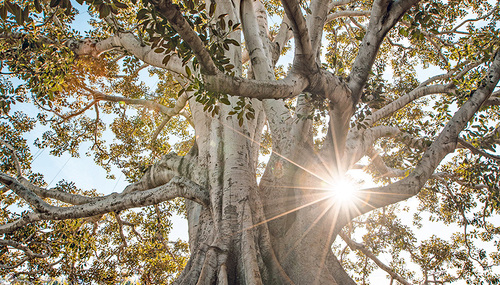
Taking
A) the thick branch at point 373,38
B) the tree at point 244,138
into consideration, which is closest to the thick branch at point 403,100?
the tree at point 244,138

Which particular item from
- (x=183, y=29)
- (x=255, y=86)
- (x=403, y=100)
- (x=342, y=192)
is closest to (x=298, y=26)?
(x=255, y=86)

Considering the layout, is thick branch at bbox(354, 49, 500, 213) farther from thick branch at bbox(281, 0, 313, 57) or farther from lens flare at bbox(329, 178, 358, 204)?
thick branch at bbox(281, 0, 313, 57)

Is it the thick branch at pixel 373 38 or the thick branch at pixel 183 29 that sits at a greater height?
the thick branch at pixel 373 38

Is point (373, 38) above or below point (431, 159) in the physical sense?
above

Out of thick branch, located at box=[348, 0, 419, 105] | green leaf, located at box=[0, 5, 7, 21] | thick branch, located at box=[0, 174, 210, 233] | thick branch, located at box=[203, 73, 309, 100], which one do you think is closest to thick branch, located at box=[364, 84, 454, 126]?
thick branch, located at box=[348, 0, 419, 105]

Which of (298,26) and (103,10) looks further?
(298,26)

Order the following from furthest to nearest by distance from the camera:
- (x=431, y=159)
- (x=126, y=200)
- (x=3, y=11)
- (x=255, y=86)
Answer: (x=126, y=200), (x=431, y=159), (x=255, y=86), (x=3, y=11)

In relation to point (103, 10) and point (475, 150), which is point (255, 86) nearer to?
point (103, 10)

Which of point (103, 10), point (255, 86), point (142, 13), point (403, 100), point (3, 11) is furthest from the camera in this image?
point (403, 100)

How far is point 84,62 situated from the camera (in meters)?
5.45

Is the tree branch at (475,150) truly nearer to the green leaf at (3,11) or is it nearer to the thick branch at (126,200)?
the thick branch at (126,200)

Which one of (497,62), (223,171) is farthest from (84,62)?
(497,62)

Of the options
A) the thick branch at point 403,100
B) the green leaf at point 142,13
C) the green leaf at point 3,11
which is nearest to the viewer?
the green leaf at point 3,11

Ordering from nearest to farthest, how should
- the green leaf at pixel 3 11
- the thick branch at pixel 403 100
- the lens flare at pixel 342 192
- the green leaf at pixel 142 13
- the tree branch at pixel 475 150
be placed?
the green leaf at pixel 3 11, the green leaf at pixel 142 13, the lens flare at pixel 342 192, the tree branch at pixel 475 150, the thick branch at pixel 403 100
